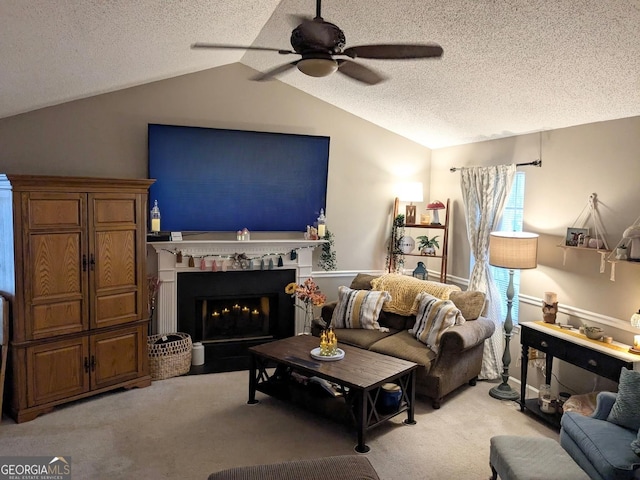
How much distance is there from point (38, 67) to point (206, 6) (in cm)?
125

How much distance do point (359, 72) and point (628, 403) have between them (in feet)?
8.10

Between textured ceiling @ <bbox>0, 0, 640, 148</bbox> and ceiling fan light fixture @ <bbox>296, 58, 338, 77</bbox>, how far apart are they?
0.90 meters

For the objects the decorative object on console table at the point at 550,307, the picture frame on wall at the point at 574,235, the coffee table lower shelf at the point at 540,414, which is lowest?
the coffee table lower shelf at the point at 540,414

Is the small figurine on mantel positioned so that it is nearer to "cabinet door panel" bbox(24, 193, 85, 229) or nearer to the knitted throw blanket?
the knitted throw blanket

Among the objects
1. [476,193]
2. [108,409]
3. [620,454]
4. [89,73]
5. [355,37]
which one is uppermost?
[355,37]

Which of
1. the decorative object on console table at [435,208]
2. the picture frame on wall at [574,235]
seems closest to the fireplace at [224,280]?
the decorative object on console table at [435,208]

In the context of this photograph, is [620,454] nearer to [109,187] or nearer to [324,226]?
[324,226]

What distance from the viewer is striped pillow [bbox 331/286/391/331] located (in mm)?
4883

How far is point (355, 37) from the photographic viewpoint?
370 centimetres

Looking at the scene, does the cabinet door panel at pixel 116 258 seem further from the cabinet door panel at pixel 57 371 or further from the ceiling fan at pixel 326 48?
the ceiling fan at pixel 326 48

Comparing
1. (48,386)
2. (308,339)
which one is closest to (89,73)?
(48,386)

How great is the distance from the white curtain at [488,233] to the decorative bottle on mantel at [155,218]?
3.18 metres

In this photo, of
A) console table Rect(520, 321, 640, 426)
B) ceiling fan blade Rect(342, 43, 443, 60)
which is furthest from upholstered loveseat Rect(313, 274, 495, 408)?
ceiling fan blade Rect(342, 43, 443, 60)

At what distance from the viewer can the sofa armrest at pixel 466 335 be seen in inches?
161
